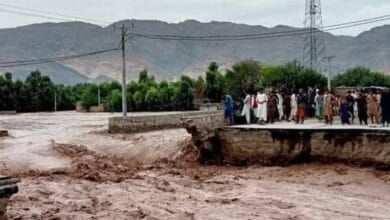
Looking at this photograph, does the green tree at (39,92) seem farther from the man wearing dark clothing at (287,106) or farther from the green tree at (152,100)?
the man wearing dark clothing at (287,106)

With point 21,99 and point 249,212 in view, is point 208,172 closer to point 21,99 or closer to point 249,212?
point 249,212

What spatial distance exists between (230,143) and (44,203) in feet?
32.3

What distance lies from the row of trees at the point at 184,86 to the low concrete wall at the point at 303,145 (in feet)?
96.9

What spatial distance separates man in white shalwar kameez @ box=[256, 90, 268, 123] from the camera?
25.8 m

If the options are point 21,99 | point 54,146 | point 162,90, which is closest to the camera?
point 54,146

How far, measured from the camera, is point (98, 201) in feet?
58.7

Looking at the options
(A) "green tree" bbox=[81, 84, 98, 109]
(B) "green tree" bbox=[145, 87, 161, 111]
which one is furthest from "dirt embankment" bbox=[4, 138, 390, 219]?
(A) "green tree" bbox=[81, 84, 98, 109]

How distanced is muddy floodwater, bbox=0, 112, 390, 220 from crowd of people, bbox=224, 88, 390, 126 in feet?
7.65

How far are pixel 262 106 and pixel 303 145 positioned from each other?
301 centimetres

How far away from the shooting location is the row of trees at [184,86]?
57.6 m

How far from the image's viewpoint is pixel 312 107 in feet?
93.9

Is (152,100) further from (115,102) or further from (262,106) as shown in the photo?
(262,106)

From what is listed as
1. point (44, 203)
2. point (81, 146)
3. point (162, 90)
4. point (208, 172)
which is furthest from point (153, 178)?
point (162, 90)

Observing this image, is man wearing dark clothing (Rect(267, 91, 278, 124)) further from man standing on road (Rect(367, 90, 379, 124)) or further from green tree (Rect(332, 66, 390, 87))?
green tree (Rect(332, 66, 390, 87))
